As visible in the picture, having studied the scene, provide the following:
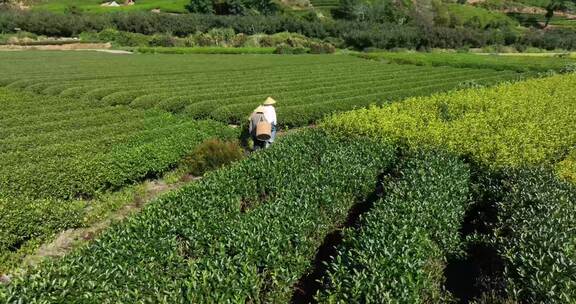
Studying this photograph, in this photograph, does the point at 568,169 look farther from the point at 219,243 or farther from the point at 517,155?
the point at 219,243

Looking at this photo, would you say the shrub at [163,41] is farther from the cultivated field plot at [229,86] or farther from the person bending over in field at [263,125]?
the person bending over in field at [263,125]

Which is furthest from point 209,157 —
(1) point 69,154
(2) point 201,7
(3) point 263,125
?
(2) point 201,7

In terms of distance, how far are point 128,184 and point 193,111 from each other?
8348mm

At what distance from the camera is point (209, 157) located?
14.4 m

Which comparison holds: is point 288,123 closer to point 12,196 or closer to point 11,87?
point 12,196

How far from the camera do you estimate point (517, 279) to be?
243 inches

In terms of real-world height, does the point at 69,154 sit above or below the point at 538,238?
below

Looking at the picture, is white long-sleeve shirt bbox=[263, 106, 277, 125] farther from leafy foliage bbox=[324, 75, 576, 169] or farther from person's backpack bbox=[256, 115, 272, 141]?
leafy foliage bbox=[324, 75, 576, 169]

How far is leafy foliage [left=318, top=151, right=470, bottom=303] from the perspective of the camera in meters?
5.71

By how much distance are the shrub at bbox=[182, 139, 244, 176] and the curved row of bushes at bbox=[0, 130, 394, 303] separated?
388cm

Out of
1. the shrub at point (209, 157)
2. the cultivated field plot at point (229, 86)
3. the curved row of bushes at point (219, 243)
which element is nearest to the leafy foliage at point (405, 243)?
the curved row of bushes at point (219, 243)

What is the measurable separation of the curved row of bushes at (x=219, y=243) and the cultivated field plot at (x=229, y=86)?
11.1 meters

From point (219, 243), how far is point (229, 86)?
23558 mm

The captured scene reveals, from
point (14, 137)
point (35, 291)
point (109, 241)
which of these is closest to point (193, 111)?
point (14, 137)
